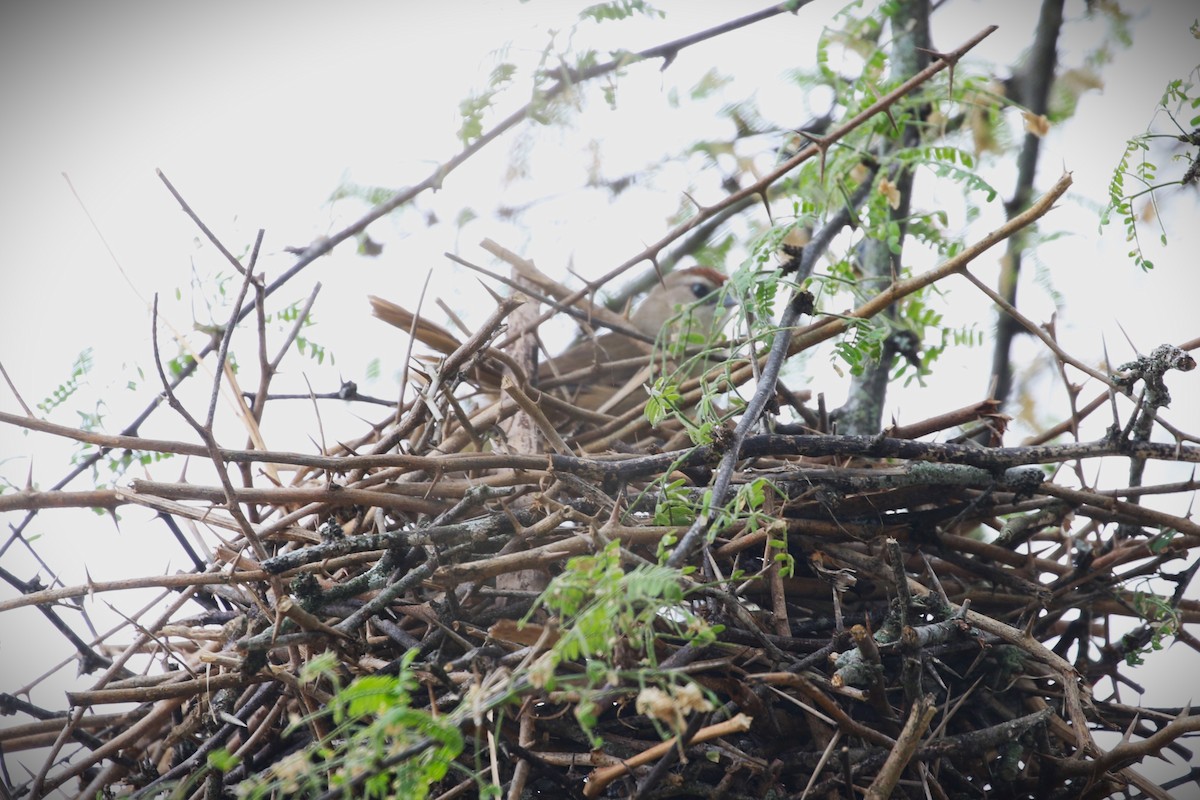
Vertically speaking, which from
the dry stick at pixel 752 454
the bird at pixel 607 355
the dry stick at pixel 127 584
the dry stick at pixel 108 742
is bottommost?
the dry stick at pixel 108 742

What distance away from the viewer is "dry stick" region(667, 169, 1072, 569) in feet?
4.63

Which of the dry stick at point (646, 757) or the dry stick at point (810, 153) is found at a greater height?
the dry stick at point (810, 153)

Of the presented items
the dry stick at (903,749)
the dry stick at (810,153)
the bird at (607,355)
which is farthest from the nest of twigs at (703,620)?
the dry stick at (810,153)

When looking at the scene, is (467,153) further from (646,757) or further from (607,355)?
(646,757)

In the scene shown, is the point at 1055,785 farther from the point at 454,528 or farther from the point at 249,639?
the point at 249,639

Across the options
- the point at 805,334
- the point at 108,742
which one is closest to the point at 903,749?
the point at 805,334

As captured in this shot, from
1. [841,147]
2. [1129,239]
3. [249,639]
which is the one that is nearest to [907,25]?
[841,147]

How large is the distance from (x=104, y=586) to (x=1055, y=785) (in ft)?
6.31

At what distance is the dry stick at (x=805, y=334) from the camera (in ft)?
4.63

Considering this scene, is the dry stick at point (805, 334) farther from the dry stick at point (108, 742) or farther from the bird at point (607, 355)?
the dry stick at point (108, 742)

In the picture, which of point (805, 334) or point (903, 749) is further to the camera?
point (805, 334)

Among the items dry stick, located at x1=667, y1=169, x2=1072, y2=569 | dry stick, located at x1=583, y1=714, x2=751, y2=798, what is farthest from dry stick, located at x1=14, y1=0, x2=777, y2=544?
dry stick, located at x1=583, y1=714, x2=751, y2=798

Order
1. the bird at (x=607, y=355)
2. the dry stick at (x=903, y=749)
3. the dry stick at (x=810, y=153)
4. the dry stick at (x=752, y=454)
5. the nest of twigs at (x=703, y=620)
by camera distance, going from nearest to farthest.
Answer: the dry stick at (x=903, y=749) < the nest of twigs at (x=703, y=620) < the dry stick at (x=752, y=454) < the dry stick at (x=810, y=153) < the bird at (x=607, y=355)

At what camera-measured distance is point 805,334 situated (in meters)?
2.06
